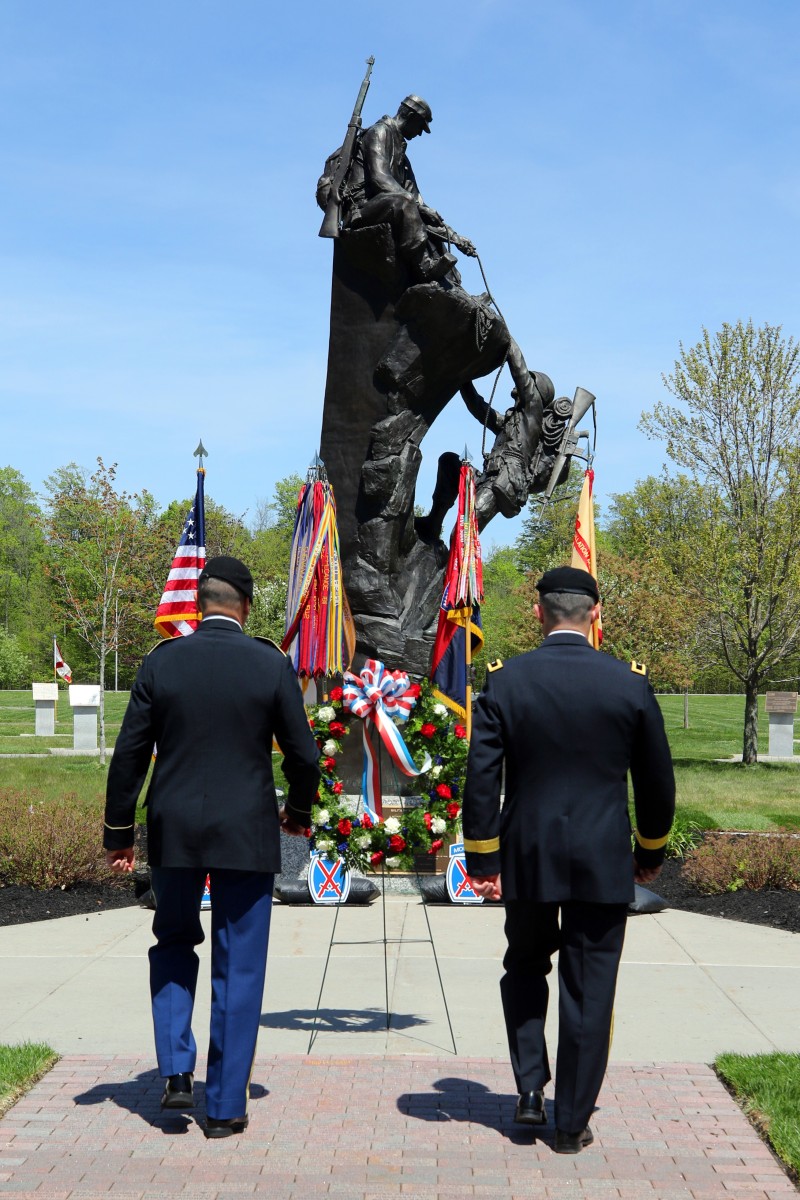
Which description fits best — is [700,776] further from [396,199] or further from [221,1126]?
[221,1126]

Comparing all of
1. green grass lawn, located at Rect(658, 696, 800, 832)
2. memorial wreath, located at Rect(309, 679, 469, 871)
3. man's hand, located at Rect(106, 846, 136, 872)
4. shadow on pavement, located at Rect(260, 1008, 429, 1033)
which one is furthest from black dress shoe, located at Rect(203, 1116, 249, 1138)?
green grass lawn, located at Rect(658, 696, 800, 832)

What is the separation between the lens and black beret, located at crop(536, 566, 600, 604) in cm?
498

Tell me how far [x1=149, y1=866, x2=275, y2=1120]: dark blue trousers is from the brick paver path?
0.22 meters

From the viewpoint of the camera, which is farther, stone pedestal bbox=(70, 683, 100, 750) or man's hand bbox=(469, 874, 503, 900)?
stone pedestal bbox=(70, 683, 100, 750)

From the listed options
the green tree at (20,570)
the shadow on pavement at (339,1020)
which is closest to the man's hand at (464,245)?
the shadow on pavement at (339,1020)

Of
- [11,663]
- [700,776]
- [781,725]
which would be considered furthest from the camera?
[11,663]

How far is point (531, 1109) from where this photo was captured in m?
4.82

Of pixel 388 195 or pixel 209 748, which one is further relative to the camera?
pixel 388 195

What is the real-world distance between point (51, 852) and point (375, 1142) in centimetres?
600

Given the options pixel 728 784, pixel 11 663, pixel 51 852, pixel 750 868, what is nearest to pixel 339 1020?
pixel 51 852

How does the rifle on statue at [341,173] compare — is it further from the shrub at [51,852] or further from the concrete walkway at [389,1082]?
the concrete walkway at [389,1082]

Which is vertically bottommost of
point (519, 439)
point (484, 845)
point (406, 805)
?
point (406, 805)

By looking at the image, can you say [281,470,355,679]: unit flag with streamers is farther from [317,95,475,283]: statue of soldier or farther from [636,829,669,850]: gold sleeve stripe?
[636,829,669,850]: gold sleeve stripe

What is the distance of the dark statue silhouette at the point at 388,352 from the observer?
1163 cm
